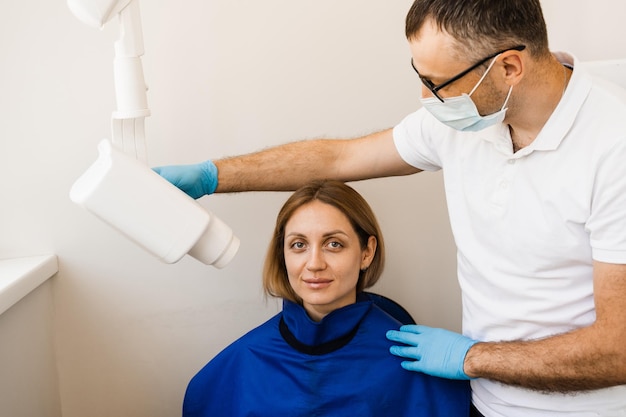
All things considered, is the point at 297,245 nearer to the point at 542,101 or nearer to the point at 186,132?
the point at 186,132

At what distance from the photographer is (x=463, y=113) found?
1.37 metres

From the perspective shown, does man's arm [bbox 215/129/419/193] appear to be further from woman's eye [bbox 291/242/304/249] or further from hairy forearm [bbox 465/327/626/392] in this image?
hairy forearm [bbox 465/327/626/392]

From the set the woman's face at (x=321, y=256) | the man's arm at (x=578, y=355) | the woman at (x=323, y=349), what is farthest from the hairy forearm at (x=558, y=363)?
the woman's face at (x=321, y=256)

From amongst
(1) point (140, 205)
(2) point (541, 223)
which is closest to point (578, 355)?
(2) point (541, 223)

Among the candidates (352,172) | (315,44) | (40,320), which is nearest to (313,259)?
(352,172)

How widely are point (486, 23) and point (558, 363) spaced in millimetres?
691

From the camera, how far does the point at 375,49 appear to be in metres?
1.92

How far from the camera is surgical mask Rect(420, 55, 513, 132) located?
1.35 m

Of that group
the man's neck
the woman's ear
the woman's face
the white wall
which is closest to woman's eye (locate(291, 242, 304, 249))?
the woman's face

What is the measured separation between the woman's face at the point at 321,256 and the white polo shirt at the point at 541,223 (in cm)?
26

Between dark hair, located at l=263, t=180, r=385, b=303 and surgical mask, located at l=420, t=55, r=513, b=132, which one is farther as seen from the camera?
dark hair, located at l=263, t=180, r=385, b=303

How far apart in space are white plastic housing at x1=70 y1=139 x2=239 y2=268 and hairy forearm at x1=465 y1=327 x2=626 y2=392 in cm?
68

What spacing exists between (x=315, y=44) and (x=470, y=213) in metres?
0.69

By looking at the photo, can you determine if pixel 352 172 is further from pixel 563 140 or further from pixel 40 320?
pixel 40 320
